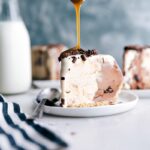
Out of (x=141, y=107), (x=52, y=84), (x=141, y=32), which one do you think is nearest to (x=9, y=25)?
(x=52, y=84)

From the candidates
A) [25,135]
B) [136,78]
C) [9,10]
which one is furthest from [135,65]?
[25,135]

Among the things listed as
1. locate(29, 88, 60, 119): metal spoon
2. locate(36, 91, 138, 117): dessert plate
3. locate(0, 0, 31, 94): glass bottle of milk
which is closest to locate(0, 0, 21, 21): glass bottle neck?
locate(0, 0, 31, 94): glass bottle of milk

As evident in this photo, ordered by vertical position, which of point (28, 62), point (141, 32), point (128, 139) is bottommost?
point (128, 139)

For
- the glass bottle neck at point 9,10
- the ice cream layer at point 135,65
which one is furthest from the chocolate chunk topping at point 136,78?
the glass bottle neck at point 9,10

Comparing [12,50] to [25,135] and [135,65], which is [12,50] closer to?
[135,65]

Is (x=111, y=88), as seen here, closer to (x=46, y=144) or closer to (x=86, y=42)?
(x=46, y=144)

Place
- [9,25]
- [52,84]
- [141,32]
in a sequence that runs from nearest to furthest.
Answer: [9,25] → [52,84] → [141,32]

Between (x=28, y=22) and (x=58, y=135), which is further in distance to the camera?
(x=28, y=22)
